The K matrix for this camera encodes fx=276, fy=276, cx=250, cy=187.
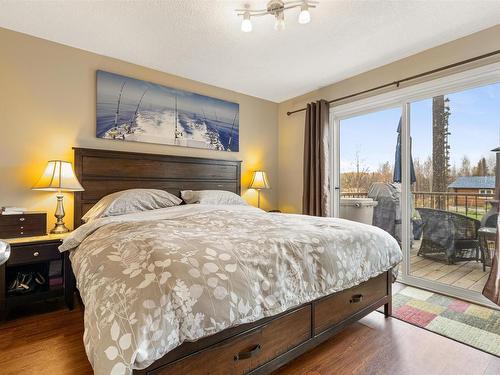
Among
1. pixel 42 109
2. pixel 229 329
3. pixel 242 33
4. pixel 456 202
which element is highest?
pixel 242 33

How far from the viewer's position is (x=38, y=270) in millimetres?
2381

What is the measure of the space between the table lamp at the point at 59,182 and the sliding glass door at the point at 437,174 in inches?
129

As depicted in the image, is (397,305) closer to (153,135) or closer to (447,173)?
(447,173)

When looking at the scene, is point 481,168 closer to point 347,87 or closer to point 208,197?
point 347,87

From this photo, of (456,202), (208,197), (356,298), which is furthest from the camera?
(208,197)

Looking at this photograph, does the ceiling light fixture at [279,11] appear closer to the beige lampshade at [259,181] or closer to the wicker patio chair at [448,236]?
the beige lampshade at [259,181]

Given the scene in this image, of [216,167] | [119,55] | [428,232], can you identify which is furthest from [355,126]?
[119,55]

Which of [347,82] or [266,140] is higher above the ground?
[347,82]

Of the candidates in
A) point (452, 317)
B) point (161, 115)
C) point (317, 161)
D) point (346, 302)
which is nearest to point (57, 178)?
point (161, 115)

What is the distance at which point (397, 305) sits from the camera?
247 centimetres

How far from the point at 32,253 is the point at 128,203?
81cm

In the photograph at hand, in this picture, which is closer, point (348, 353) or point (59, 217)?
point (348, 353)

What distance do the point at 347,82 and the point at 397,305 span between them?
8.80 ft

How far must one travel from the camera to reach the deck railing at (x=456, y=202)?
2.59 metres
